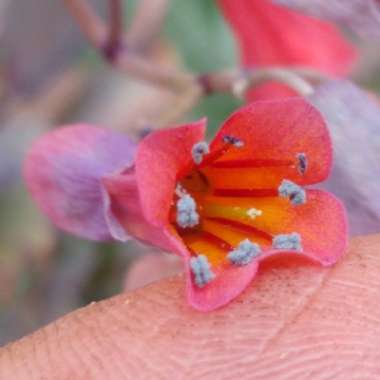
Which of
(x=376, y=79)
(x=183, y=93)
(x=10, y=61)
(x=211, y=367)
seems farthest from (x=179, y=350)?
(x=376, y=79)

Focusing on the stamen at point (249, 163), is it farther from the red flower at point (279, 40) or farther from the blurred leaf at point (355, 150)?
the red flower at point (279, 40)

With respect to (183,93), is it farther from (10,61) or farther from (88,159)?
(10,61)

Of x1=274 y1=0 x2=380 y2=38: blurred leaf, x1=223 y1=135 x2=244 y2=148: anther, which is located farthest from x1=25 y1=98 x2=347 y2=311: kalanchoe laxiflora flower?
x1=274 y1=0 x2=380 y2=38: blurred leaf

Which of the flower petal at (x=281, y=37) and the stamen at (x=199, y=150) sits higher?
the stamen at (x=199, y=150)

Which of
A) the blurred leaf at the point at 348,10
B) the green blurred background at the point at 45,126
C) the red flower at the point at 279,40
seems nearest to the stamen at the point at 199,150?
the blurred leaf at the point at 348,10

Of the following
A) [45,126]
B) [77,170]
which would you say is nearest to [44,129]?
[45,126]

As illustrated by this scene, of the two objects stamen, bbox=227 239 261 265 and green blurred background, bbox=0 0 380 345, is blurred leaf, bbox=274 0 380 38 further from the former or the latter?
green blurred background, bbox=0 0 380 345
